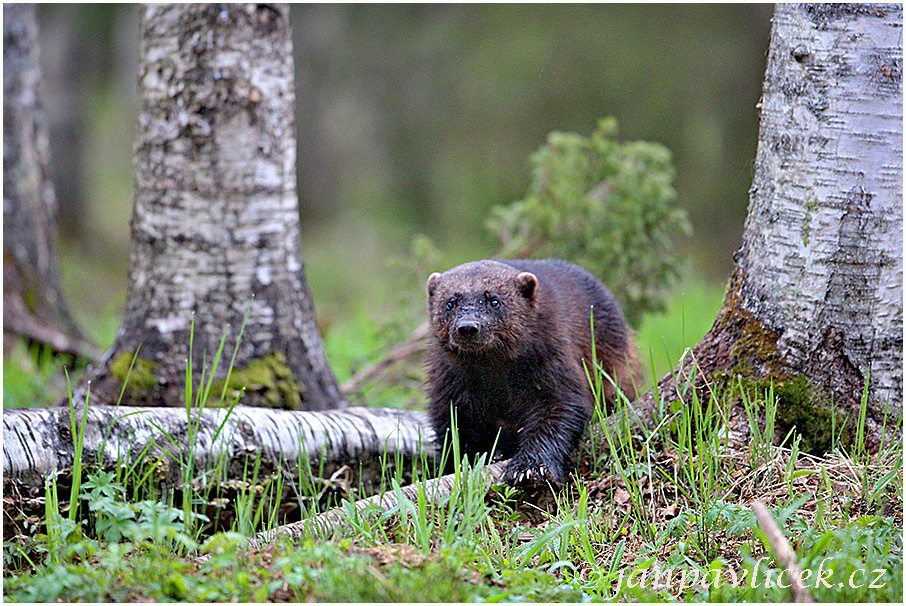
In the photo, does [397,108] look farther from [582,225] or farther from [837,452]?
[837,452]

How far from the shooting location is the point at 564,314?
439 cm

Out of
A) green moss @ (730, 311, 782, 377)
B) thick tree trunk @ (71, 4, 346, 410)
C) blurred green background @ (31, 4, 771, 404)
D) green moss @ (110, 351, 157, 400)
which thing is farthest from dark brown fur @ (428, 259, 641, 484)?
blurred green background @ (31, 4, 771, 404)

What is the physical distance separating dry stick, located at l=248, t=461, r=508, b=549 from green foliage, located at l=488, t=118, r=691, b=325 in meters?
2.97

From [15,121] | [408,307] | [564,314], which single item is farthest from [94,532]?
[15,121]

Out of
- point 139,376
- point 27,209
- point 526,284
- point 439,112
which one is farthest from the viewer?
point 439,112

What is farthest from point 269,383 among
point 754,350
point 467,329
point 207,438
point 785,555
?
point 785,555

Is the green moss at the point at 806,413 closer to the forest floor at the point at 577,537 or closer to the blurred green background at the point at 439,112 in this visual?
the forest floor at the point at 577,537

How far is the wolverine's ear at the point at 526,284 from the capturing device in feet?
13.9

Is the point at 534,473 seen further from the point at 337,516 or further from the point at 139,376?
the point at 139,376

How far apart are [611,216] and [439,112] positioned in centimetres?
1024

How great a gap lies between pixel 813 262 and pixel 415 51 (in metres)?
13.2

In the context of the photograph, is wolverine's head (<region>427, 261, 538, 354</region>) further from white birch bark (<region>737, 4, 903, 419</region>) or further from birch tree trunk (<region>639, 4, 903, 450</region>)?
white birch bark (<region>737, 4, 903, 419</region>)

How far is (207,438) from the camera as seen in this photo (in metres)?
3.94

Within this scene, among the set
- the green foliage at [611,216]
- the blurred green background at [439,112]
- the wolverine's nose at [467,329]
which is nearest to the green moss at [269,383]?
the wolverine's nose at [467,329]
